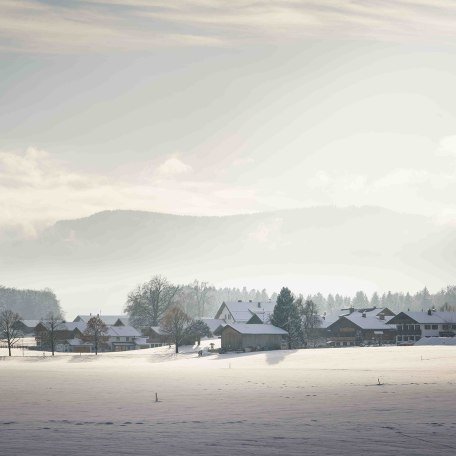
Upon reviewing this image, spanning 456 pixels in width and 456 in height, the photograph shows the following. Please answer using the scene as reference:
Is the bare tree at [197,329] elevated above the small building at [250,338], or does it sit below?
above

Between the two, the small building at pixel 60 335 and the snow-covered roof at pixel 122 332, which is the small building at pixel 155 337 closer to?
the snow-covered roof at pixel 122 332

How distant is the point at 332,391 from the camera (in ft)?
214

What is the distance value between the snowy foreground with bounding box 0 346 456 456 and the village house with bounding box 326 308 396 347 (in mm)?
81635

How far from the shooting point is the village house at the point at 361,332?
581 ft

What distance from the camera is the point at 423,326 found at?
17050 cm

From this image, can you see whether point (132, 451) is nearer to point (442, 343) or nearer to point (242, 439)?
point (242, 439)

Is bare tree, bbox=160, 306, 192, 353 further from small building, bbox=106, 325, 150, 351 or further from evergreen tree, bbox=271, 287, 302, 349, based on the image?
small building, bbox=106, 325, 150, 351

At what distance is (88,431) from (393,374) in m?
52.4

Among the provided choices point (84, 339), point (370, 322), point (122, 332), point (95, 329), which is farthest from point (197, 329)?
point (370, 322)

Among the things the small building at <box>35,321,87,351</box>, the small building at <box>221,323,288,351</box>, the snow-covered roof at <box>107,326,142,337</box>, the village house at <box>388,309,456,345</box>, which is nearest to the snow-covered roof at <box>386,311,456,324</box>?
the village house at <box>388,309,456,345</box>

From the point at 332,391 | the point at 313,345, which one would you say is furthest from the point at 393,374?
the point at 313,345

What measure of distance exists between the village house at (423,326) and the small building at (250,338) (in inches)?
1261

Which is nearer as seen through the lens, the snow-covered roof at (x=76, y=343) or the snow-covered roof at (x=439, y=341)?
the snow-covered roof at (x=439, y=341)

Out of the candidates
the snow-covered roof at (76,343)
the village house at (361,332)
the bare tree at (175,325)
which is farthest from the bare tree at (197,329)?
the snow-covered roof at (76,343)
